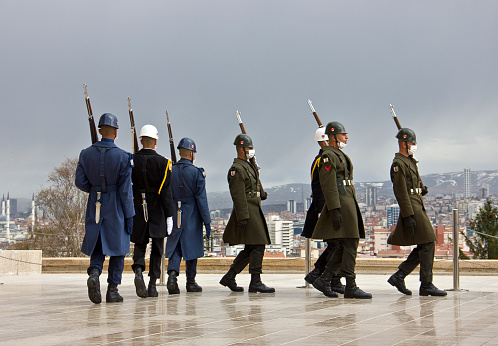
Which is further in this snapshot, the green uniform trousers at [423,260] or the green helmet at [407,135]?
the green helmet at [407,135]

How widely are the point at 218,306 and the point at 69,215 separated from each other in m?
28.9

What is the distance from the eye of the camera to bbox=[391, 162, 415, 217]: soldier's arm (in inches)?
381

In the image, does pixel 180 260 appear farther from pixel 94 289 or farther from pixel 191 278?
pixel 94 289

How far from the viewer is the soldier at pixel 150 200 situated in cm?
970

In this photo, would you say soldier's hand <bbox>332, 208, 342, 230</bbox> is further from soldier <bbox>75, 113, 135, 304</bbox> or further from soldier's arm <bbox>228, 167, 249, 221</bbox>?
soldier <bbox>75, 113, 135, 304</bbox>

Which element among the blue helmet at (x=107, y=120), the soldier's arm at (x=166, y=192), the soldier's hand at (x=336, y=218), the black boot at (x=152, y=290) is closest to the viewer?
the blue helmet at (x=107, y=120)

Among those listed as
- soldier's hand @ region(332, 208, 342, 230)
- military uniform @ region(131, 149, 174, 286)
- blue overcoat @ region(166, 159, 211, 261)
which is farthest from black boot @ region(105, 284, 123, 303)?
soldier's hand @ region(332, 208, 342, 230)

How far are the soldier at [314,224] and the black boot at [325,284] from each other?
0.93 ft

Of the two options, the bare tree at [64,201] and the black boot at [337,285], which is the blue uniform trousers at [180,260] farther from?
the bare tree at [64,201]

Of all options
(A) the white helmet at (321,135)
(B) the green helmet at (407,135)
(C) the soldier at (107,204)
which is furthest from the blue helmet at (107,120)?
(B) the green helmet at (407,135)

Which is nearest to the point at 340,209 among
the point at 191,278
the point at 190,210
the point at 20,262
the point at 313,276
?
the point at 313,276

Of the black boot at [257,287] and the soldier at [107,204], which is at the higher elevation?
the soldier at [107,204]

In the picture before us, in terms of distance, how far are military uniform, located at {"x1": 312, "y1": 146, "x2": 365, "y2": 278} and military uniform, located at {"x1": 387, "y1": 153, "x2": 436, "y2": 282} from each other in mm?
583

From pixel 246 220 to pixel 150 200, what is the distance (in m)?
1.28
